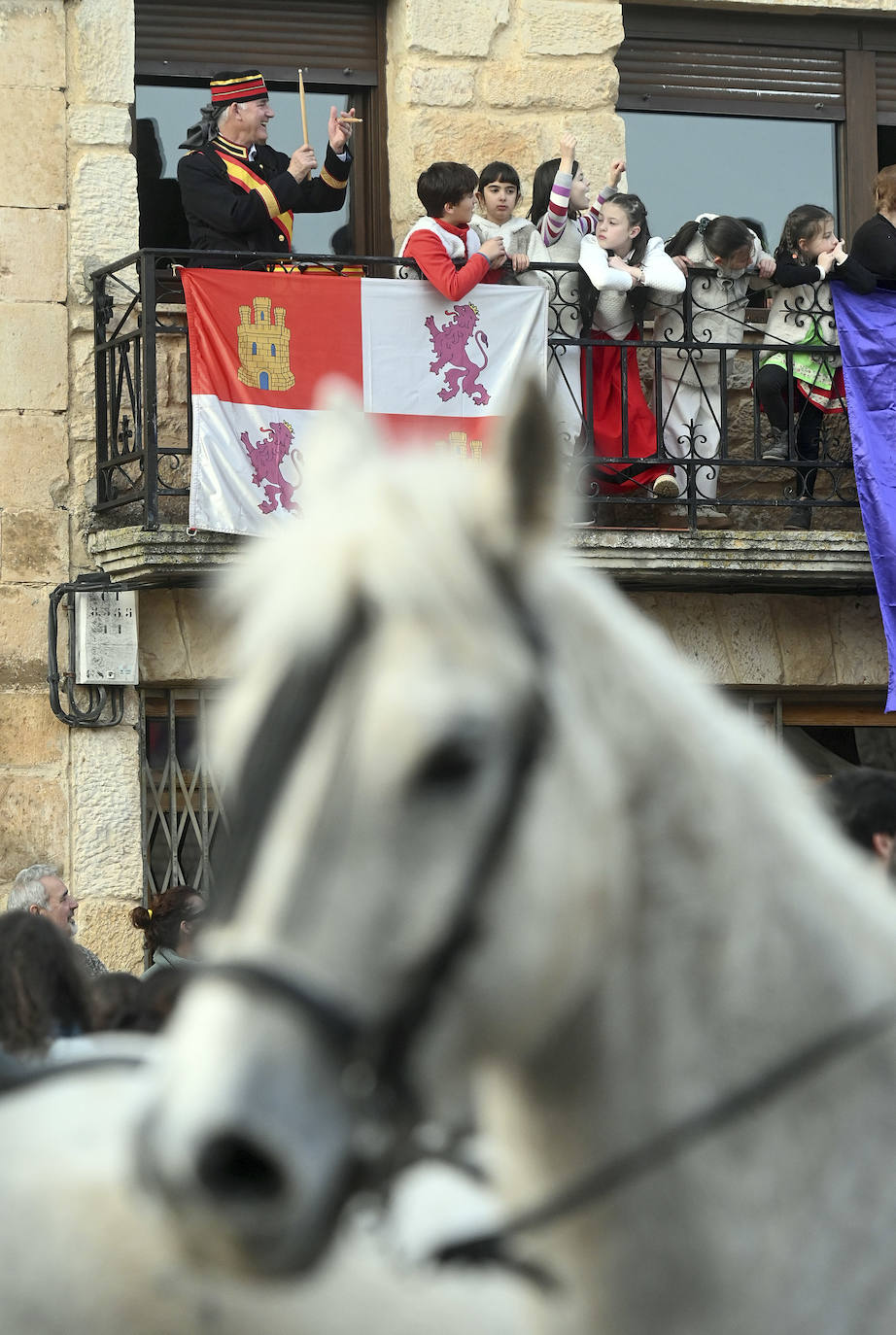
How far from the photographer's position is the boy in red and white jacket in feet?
29.0

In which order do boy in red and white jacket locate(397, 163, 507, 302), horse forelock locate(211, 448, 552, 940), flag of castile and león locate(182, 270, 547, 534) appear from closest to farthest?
horse forelock locate(211, 448, 552, 940) → flag of castile and león locate(182, 270, 547, 534) → boy in red and white jacket locate(397, 163, 507, 302)

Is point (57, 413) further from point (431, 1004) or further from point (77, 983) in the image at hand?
point (431, 1004)

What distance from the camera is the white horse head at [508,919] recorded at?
1.51 meters

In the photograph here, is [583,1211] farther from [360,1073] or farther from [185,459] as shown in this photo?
[185,459]

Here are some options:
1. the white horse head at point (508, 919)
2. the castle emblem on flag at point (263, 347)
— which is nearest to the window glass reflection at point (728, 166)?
the castle emblem on flag at point (263, 347)

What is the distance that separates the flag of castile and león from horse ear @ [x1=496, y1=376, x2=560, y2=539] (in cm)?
673

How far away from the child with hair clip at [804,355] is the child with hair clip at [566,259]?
99 centimetres

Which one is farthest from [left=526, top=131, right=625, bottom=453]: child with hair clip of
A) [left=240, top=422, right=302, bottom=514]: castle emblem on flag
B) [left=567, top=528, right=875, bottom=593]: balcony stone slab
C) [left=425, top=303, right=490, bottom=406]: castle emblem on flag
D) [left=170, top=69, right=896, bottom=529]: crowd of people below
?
[left=240, top=422, right=302, bottom=514]: castle emblem on flag

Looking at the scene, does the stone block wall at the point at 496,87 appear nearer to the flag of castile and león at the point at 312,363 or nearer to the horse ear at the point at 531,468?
the flag of castile and león at the point at 312,363

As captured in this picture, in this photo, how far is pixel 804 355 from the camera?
9.58 meters

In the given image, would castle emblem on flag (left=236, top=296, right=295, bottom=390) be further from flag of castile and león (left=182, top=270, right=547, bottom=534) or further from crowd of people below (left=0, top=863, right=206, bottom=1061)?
crowd of people below (left=0, top=863, right=206, bottom=1061)

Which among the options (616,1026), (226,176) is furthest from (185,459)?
(616,1026)

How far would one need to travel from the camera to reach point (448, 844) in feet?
5.10

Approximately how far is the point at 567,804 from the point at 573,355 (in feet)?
26.1
